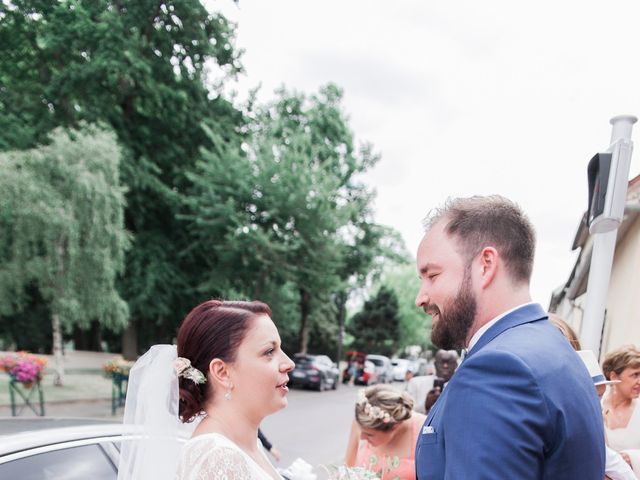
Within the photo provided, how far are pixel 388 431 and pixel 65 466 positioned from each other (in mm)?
1943

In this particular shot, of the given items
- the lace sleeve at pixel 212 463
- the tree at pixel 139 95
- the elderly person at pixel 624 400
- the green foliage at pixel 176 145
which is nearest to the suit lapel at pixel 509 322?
the lace sleeve at pixel 212 463

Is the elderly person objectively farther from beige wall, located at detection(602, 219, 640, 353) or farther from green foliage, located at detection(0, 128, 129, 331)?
green foliage, located at detection(0, 128, 129, 331)

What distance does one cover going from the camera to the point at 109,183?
49.4ft

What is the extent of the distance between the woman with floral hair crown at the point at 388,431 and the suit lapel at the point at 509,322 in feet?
7.16

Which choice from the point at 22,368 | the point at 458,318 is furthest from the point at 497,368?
the point at 22,368

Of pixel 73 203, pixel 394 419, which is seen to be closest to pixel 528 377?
pixel 394 419

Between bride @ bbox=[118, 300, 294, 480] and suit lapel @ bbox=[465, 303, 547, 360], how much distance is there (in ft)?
3.58

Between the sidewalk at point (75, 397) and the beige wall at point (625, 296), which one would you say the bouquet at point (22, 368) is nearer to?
the sidewalk at point (75, 397)

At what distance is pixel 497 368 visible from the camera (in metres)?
→ 1.25

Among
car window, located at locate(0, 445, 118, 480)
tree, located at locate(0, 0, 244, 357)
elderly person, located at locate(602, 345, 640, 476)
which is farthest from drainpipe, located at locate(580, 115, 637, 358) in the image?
tree, located at locate(0, 0, 244, 357)

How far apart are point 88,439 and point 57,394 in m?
12.6

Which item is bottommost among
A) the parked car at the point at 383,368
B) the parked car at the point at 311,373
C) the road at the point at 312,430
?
the parked car at the point at 383,368

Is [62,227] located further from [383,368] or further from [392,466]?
[383,368]

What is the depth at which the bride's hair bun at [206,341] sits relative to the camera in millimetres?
2314
